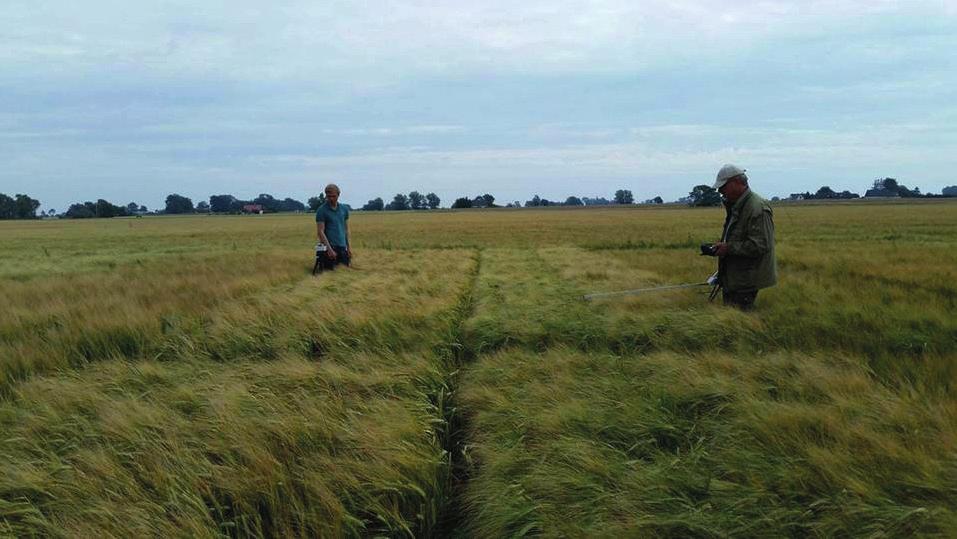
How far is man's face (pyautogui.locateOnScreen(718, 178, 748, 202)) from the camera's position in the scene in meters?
6.37

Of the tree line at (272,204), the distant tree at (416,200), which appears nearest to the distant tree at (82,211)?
the tree line at (272,204)

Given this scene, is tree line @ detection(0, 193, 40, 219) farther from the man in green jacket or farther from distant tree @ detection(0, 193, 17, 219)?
the man in green jacket

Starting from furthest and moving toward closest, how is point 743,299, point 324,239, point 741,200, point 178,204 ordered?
point 178,204 → point 324,239 → point 743,299 → point 741,200

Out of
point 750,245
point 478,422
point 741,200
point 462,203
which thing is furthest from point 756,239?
point 462,203

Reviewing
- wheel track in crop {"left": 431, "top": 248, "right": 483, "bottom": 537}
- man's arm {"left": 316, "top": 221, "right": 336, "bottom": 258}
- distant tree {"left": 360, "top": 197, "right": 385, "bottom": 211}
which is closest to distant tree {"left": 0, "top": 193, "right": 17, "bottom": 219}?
distant tree {"left": 360, "top": 197, "right": 385, "bottom": 211}

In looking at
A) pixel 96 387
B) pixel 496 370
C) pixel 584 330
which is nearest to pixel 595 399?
pixel 496 370

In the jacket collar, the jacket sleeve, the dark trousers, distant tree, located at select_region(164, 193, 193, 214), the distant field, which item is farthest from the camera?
distant tree, located at select_region(164, 193, 193, 214)

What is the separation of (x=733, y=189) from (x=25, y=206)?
503 feet

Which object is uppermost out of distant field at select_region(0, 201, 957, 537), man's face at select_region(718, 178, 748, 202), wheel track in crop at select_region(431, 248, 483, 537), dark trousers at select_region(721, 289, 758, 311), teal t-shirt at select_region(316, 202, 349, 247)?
man's face at select_region(718, 178, 748, 202)

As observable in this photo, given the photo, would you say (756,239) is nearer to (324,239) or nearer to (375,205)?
(324,239)

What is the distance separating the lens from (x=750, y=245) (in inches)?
242

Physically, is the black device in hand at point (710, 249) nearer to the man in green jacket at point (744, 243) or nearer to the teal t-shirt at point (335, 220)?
the man in green jacket at point (744, 243)

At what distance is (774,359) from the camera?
4168mm

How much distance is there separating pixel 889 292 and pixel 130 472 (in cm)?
874
